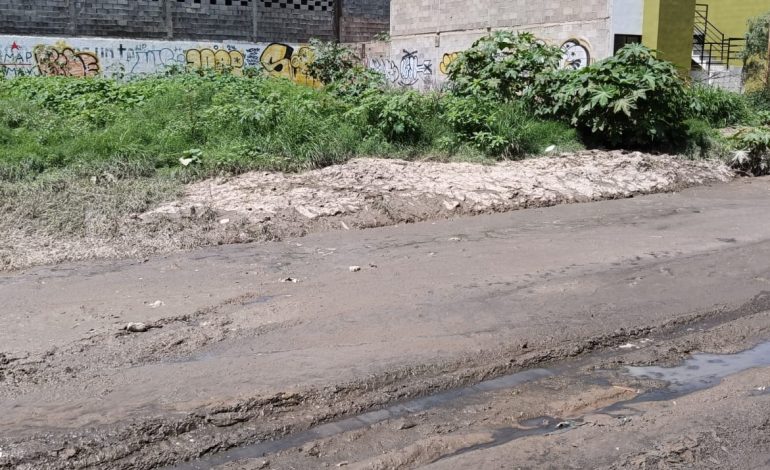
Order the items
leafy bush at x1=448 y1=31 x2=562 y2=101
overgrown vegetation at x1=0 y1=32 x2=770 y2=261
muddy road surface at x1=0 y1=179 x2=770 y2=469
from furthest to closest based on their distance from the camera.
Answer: leafy bush at x1=448 y1=31 x2=562 y2=101 → overgrown vegetation at x1=0 y1=32 x2=770 y2=261 → muddy road surface at x1=0 y1=179 x2=770 y2=469

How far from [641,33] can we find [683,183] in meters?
7.27

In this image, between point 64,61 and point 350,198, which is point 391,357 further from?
point 64,61

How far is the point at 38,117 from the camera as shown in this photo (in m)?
12.4

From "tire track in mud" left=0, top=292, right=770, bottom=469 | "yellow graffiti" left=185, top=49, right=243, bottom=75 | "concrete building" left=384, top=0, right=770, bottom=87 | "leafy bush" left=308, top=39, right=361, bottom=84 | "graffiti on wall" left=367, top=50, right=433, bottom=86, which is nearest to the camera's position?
"tire track in mud" left=0, top=292, right=770, bottom=469

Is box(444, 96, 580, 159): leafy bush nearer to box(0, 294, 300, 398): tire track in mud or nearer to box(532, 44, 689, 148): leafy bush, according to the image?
box(532, 44, 689, 148): leafy bush

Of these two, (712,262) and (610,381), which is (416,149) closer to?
(712,262)

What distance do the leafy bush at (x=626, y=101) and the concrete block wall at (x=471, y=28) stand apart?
4.77 metres

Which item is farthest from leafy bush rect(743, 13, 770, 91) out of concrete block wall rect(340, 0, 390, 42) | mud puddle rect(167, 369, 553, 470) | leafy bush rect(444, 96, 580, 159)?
mud puddle rect(167, 369, 553, 470)

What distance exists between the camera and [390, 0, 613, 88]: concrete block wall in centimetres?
1881

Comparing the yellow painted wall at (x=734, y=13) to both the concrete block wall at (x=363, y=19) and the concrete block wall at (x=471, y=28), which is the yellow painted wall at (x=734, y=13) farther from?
the concrete block wall at (x=363, y=19)

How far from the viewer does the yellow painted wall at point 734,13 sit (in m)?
25.5

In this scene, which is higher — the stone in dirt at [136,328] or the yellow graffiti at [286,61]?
Result: the yellow graffiti at [286,61]

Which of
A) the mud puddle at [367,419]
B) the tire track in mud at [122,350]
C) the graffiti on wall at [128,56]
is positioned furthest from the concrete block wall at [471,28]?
the mud puddle at [367,419]

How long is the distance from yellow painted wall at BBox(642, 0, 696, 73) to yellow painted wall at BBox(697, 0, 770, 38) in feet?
24.4
